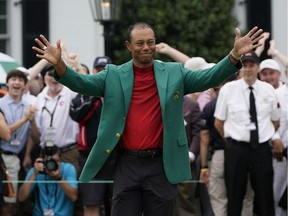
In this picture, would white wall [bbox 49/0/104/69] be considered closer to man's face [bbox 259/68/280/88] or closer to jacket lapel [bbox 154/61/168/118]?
man's face [bbox 259/68/280/88]

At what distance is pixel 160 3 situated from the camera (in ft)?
57.9

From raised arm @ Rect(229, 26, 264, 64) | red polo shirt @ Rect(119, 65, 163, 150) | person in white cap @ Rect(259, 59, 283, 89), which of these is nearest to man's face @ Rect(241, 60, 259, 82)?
person in white cap @ Rect(259, 59, 283, 89)

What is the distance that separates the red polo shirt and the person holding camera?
3748 mm

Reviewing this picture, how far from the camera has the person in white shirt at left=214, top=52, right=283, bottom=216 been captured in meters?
11.7

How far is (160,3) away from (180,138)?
934cm

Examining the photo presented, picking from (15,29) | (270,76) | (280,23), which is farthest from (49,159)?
(280,23)

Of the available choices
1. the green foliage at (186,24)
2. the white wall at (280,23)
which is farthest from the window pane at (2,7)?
the white wall at (280,23)

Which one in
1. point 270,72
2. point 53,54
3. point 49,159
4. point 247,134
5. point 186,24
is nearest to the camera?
point 53,54

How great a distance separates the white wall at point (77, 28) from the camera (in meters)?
17.0

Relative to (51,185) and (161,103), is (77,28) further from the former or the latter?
(161,103)

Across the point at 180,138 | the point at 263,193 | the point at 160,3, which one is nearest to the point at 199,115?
the point at 263,193

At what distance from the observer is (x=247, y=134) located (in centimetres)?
1162

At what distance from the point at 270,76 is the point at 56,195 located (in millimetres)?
3017

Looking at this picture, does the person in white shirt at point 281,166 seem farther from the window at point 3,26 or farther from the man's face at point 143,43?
the window at point 3,26
